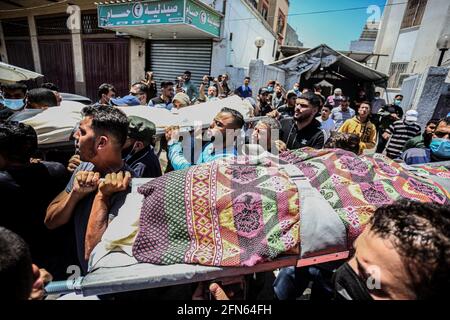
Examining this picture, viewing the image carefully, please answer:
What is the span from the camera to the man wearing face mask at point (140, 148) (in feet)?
6.46

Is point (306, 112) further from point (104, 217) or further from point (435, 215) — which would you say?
point (104, 217)

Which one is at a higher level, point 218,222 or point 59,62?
point 59,62

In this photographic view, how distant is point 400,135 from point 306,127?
2455 millimetres

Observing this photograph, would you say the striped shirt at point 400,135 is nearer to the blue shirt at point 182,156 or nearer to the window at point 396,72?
the blue shirt at point 182,156

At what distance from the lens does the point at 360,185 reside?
4.16 feet

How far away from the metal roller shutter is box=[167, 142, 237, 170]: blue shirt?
759 cm

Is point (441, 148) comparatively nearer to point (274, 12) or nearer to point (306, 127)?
point (306, 127)

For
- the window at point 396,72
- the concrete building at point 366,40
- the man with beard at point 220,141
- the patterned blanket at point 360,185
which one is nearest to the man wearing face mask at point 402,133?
the patterned blanket at point 360,185

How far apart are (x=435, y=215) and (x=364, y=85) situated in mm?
13627

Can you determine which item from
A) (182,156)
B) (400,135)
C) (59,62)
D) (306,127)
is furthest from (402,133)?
(59,62)

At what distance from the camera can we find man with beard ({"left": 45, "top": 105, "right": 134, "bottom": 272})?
128 cm

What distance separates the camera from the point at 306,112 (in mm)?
2922
